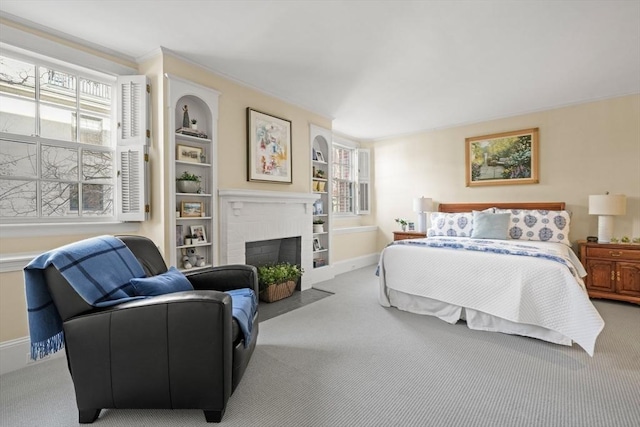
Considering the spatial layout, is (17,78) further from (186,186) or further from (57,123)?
(186,186)

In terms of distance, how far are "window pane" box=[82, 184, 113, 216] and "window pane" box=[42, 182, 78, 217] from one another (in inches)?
2.7

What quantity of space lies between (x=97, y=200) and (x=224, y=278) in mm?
1540

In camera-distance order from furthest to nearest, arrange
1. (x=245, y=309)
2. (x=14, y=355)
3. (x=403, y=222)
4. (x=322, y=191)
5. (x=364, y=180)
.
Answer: (x=364, y=180) < (x=403, y=222) < (x=322, y=191) < (x=14, y=355) < (x=245, y=309)

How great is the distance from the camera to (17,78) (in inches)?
93.8

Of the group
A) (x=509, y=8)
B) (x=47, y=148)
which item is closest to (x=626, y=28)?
(x=509, y=8)

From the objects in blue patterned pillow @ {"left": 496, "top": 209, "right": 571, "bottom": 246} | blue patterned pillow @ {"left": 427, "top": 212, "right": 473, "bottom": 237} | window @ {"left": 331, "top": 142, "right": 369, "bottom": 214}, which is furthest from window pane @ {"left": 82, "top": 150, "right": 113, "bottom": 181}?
blue patterned pillow @ {"left": 496, "top": 209, "right": 571, "bottom": 246}

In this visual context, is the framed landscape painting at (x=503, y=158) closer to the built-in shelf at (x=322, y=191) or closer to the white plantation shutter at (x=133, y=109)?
the built-in shelf at (x=322, y=191)

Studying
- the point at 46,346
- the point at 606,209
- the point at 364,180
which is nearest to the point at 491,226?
the point at 606,209

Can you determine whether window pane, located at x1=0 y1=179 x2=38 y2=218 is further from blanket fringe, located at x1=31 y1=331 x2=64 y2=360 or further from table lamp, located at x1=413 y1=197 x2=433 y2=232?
table lamp, located at x1=413 y1=197 x2=433 y2=232

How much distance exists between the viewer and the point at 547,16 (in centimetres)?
225

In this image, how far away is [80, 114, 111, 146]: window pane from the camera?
2.71 m

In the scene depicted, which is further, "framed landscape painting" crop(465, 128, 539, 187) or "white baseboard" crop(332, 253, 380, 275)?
"white baseboard" crop(332, 253, 380, 275)

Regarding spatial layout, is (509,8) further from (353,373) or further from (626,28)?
(353,373)

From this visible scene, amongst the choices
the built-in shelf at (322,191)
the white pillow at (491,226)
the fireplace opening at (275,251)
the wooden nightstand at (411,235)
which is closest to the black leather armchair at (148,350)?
the fireplace opening at (275,251)
